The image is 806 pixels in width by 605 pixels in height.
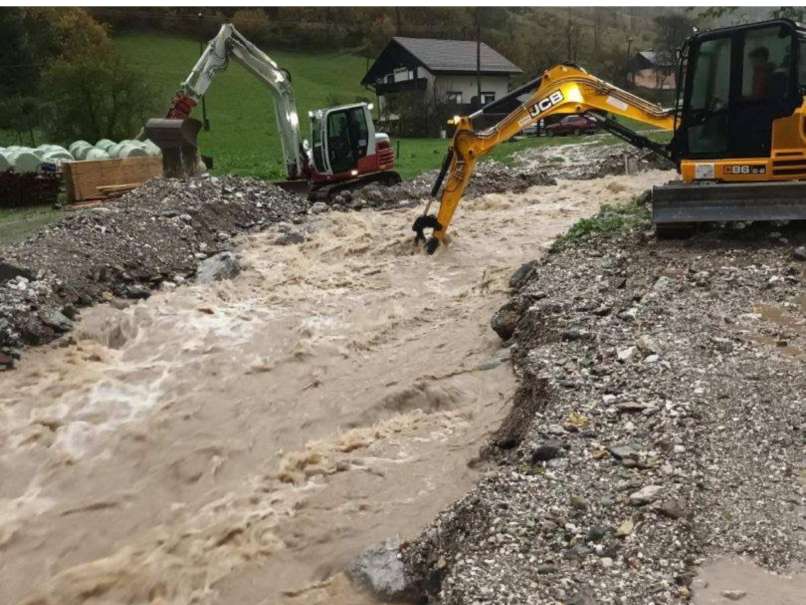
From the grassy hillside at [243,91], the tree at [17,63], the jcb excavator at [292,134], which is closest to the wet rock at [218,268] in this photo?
the jcb excavator at [292,134]

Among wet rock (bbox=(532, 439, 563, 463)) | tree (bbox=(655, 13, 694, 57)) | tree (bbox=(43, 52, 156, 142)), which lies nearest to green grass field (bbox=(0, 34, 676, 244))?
tree (bbox=(43, 52, 156, 142))

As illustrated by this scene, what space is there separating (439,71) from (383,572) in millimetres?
47955

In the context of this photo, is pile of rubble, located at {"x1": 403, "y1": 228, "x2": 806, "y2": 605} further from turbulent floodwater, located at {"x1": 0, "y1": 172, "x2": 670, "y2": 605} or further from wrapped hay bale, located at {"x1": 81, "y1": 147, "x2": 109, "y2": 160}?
wrapped hay bale, located at {"x1": 81, "y1": 147, "x2": 109, "y2": 160}

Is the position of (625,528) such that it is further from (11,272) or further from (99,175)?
(99,175)

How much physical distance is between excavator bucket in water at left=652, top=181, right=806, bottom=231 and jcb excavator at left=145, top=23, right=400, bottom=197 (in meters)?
10.8

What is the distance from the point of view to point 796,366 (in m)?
5.89

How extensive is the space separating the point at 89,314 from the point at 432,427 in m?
5.94

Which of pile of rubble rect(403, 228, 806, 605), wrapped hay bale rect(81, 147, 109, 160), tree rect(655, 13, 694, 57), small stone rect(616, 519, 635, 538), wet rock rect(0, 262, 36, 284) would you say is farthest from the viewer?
tree rect(655, 13, 694, 57)

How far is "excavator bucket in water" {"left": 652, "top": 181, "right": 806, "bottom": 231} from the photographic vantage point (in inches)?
354

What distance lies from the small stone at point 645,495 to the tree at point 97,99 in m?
32.5

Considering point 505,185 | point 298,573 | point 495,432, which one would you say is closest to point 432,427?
point 495,432

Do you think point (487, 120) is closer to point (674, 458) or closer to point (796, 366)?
point (796, 366)

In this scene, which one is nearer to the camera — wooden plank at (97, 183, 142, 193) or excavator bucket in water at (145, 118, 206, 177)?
Answer: excavator bucket in water at (145, 118, 206, 177)

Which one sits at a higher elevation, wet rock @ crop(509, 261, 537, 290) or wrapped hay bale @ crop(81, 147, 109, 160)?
wrapped hay bale @ crop(81, 147, 109, 160)
